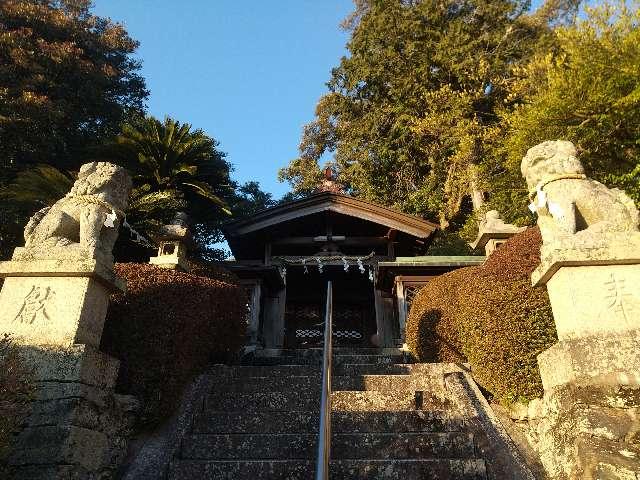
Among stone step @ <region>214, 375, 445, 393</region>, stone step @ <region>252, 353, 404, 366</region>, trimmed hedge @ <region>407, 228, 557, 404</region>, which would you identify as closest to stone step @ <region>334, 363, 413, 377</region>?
stone step @ <region>214, 375, 445, 393</region>

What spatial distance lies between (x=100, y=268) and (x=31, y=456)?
1.59 m

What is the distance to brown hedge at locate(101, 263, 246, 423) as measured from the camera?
15.4 ft

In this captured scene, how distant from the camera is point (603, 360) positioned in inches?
134

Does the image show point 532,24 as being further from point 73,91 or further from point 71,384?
point 71,384

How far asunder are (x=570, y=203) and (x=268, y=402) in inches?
147

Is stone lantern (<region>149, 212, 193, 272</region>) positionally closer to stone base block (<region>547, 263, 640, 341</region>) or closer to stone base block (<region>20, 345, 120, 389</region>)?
stone base block (<region>20, 345, 120, 389</region>)

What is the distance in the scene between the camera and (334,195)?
1142cm

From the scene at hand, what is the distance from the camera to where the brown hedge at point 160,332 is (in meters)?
4.70

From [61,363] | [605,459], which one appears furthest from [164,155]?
[605,459]

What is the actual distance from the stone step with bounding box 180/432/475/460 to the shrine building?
5.57m

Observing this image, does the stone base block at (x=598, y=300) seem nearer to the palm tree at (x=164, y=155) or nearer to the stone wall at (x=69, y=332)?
the stone wall at (x=69, y=332)

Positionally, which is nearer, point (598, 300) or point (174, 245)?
point (598, 300)

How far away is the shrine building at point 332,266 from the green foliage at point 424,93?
667 centimetres

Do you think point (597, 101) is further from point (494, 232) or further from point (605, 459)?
point (605, 459)
